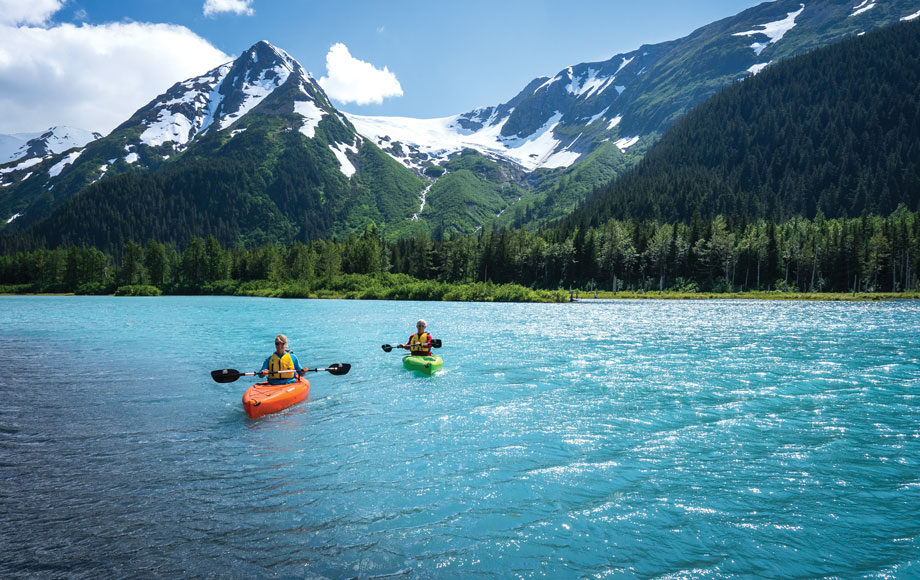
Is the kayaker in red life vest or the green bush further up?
the green bush

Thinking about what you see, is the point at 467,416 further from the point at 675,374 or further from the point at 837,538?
the point at 675,374

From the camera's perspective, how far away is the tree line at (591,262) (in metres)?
113

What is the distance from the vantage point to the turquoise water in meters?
7.86

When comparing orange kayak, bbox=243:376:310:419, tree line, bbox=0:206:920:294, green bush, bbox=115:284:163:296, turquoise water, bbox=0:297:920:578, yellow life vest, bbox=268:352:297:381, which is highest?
tree line, bbox=0:206:920:294

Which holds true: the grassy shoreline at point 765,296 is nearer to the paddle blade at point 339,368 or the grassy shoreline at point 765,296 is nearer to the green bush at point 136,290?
the paddle blade at point 339,368

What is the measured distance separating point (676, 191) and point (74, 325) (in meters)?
199

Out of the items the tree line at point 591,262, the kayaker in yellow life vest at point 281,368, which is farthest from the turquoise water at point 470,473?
the tree line at point 591,262

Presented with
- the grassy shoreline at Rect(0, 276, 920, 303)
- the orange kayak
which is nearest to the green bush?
the grassy shoreline at Rect(0, 276, 920, 303)

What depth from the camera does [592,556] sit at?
7992 millimetres

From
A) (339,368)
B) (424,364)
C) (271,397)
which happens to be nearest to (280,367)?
(271,397)

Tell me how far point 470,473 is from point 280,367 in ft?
32.3

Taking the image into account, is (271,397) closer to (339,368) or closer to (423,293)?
(339,368)

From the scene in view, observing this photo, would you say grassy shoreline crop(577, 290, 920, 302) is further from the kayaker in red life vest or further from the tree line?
the kayaker in red life vest

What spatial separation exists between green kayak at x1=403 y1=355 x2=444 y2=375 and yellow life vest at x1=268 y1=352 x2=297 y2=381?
21.7 ft
